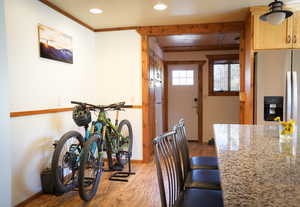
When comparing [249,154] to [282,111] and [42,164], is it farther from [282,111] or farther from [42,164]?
[42,164]

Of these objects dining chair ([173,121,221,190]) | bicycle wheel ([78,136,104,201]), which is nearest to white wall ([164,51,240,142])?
bicycle wheel ([78,136,104,201])

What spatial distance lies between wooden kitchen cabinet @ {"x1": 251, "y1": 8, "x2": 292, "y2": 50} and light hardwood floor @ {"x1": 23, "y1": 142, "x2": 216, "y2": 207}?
2362mm

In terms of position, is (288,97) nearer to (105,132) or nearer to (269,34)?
(269,34)

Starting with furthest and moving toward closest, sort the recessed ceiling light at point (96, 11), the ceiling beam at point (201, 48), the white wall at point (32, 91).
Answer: the ceiling beam at point (201, 48) < the recessed ceiling light at point (96, 11) < the white wall at point (32, 91)

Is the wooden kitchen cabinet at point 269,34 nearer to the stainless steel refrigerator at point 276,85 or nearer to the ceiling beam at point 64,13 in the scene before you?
the stainless steel refrigerator at point 276,85

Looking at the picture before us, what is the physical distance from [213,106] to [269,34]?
116 inches

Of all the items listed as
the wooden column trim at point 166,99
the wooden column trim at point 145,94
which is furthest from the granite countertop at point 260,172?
the wooden column trim at point 166,99

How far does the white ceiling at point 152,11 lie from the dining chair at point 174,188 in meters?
2.03

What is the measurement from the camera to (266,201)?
2.20ft

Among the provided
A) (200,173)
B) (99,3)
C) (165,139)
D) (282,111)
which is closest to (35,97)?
(99,3)

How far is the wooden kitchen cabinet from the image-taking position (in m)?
2.92

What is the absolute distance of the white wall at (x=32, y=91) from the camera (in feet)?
7.50

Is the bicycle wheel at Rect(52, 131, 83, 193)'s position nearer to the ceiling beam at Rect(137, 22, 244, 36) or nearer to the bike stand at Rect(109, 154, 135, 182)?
the bike stand at Rect(109, 154, 135, 182)

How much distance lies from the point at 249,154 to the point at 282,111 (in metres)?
2.00
